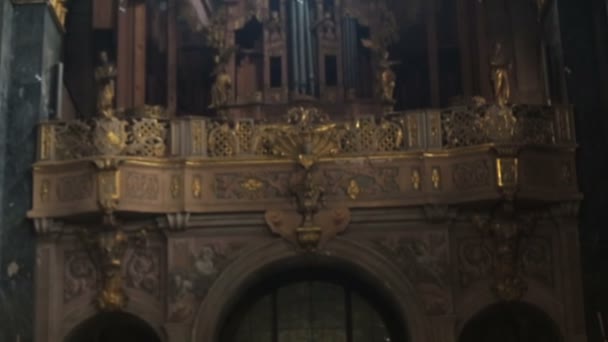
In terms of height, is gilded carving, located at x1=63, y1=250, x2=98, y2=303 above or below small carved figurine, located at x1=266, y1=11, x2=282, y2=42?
below

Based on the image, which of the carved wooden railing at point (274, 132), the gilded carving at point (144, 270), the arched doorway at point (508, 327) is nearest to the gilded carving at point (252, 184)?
the carved wooden railing at point (274, 132)

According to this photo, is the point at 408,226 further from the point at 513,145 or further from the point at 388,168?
the point at 513,145

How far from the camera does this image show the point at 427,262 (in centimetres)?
1731

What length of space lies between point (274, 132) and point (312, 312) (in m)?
3.78

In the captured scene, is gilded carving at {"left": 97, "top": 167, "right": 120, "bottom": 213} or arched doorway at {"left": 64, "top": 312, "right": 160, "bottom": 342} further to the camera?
arched doorway at {"left": 64, "top": 312, "right": 160, "bottom": 342}

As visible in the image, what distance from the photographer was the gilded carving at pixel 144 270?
17391 mm

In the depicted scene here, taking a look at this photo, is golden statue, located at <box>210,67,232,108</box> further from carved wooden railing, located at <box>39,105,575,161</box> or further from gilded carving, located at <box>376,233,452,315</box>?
gilded carving, located at <box>376,233,452,315</box>

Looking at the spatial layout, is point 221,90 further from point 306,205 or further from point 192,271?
point 192,271

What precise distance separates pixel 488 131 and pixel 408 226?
1.95 metres

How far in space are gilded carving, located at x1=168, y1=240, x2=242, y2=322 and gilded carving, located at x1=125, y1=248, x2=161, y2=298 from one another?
0.32 metres

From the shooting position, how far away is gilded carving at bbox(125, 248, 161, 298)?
1739cm

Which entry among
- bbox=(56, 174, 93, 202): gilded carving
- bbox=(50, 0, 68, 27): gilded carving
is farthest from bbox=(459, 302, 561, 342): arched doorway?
bbox=(50, 0, 68, 27): gilded carving

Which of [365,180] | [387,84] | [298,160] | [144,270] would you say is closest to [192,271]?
[144,270]

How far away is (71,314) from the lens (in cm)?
1728
